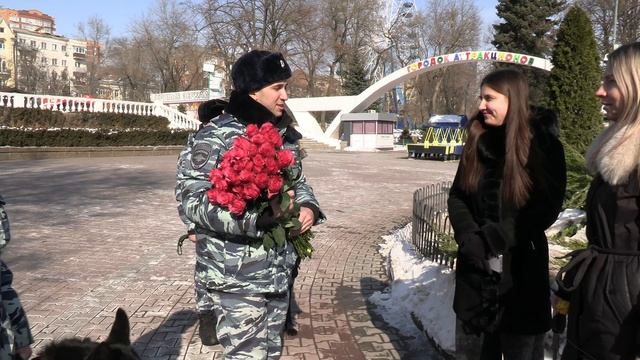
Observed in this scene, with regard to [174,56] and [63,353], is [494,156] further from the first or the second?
[174,56]

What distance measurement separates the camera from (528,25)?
3947 centimetres

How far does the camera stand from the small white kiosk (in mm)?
38656

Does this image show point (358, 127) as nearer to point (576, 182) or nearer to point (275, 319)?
point (576, 182)

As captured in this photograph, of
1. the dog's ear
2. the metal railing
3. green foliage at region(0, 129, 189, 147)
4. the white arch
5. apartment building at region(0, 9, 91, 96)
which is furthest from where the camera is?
apartment building at region(0, 9, 91, 96)

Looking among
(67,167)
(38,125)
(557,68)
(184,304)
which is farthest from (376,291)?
(38,125)

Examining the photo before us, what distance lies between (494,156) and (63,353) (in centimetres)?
214

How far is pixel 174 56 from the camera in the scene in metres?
57.9

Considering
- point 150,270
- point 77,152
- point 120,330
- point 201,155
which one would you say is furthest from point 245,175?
point 77,152

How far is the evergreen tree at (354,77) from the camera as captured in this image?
57312 millimetres

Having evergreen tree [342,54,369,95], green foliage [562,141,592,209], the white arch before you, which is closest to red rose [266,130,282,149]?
green foliage [562,141,592,209]

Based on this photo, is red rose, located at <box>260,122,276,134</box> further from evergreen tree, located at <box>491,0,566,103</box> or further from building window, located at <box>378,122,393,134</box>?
evergreen tree, located at <box>491,0,566,103</box>

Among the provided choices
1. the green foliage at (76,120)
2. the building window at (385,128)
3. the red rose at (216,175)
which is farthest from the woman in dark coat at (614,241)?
the building window at (385,128)

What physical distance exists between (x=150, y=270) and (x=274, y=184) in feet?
15.8

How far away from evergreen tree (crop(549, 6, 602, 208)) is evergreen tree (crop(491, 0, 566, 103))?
3060cm
